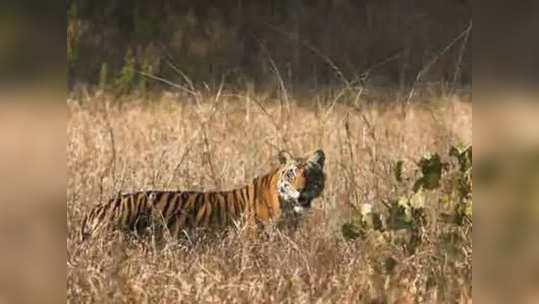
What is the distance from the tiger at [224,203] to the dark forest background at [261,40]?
1.05 metres

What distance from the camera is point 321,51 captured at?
150 inches

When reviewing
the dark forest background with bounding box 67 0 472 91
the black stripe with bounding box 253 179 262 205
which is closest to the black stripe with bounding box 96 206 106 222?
the black stripe with bounding box 253 179 262 205

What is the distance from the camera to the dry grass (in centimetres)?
189

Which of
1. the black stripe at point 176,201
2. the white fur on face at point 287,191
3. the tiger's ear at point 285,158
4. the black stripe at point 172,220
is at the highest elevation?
the tiger's ear at point 285,158

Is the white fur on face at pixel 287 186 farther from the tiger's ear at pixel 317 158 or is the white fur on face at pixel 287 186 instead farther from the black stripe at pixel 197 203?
the black stripe at pixel 197 203

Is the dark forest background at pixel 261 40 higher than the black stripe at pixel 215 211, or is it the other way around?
the dark forest background at pixel 261 40

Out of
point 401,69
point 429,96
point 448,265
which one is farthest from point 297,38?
point 448,265

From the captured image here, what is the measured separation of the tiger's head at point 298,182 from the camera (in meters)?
2.32

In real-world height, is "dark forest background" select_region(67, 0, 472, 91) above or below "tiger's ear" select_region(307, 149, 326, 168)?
above

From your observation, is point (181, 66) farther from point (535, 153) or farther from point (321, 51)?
point (535, 153)

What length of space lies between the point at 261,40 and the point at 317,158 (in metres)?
1.42

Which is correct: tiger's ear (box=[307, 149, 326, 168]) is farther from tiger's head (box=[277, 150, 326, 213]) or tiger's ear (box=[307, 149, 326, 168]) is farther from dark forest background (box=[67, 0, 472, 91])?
dark forest background (box=[67, 0, 472, 91])

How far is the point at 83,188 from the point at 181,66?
4.34 ft

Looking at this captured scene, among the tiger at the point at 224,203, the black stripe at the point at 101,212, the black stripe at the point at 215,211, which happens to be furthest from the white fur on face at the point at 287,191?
the black stripe at the point at 101,212
